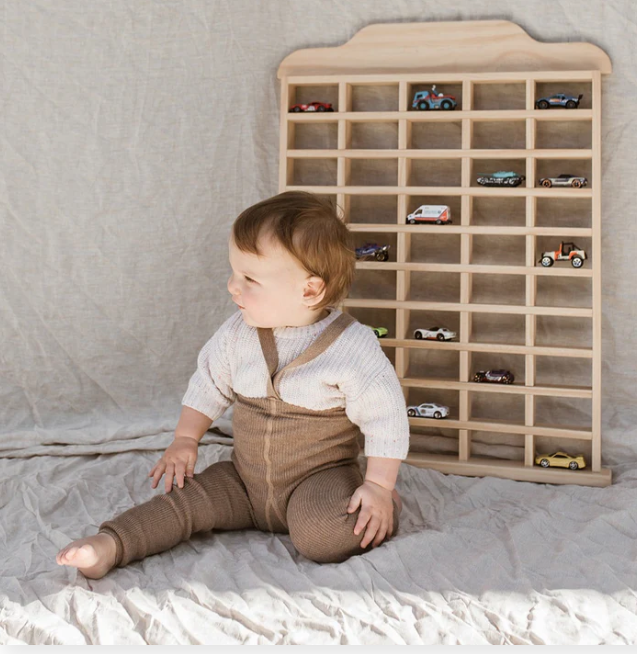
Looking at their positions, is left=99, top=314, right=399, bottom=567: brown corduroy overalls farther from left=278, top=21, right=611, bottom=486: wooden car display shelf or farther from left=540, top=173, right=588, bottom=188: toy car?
left=540, top=173, right=588, bottom=188: toy car

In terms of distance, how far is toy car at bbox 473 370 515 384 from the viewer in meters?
1.46

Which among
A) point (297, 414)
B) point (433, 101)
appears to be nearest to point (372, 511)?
point (297, 414)

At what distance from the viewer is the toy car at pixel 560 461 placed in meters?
1.40

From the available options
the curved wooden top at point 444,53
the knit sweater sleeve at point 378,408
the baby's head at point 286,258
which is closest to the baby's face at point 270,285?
the baby's head at point 286,258

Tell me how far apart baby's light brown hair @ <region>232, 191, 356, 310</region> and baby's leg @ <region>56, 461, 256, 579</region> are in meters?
0.31

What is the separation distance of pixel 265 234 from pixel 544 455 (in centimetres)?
70

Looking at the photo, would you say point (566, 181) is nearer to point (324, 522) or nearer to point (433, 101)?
point (433, 101)

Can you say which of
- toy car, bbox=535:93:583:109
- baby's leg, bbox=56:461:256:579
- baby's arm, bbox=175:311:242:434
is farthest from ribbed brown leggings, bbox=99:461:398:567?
toy car, bbox=535:93:583:109

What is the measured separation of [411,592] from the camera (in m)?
0.96

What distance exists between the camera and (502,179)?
1444 mm

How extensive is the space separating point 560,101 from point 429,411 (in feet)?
2.05

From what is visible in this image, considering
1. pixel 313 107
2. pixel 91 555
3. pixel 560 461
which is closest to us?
pixel 91 555

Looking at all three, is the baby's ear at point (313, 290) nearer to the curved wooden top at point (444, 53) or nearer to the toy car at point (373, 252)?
the toy car at point (373, 252)

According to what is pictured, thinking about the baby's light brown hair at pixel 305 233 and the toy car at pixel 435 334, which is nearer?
the baby's light brown hair at pixel 305 233
